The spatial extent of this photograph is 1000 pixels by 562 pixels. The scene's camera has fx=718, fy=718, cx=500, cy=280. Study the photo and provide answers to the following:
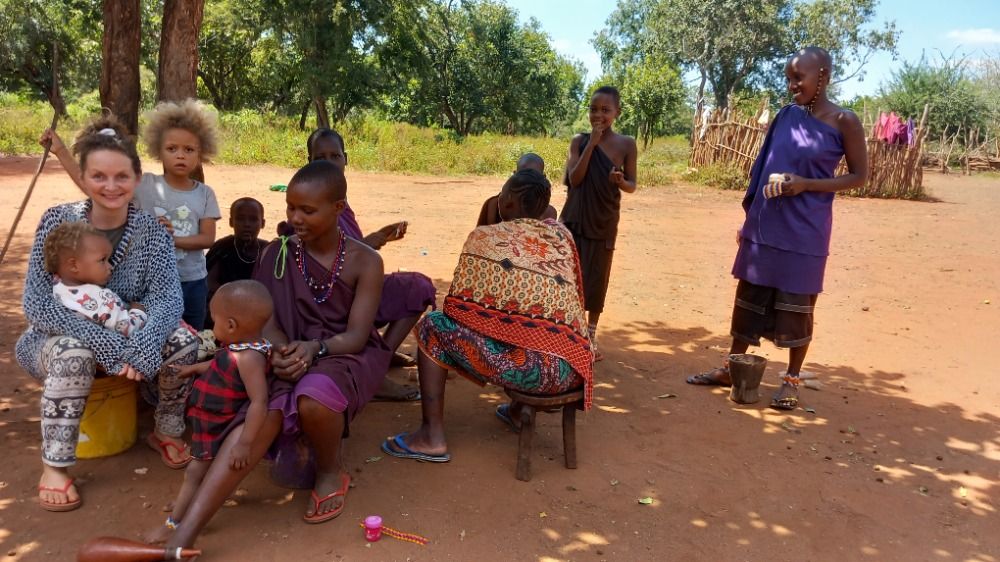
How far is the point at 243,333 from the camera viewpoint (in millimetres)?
2568

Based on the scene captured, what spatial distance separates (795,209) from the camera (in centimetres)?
407

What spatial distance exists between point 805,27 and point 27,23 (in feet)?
105

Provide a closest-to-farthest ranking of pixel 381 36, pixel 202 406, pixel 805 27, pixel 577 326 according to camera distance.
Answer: pixel 202 406 → pixel 577 326 → pixel 381 36 → pixel 805 27

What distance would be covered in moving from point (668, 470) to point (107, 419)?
8.27 feet

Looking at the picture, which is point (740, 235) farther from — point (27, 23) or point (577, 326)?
point (27, 23)

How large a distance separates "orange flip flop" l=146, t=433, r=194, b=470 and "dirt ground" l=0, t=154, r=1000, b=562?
0.05 m

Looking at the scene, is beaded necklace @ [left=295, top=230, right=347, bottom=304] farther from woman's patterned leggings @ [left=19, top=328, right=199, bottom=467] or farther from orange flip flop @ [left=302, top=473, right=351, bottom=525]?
woman's patterned leggings @ [left=19, top=328, right=199, bottom=467]

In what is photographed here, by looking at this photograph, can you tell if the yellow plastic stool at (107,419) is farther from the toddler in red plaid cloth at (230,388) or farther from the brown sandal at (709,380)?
the brown sandal at (709,380)

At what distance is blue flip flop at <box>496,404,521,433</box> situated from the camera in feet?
12.2

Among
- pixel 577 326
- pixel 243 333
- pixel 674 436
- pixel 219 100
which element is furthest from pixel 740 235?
pixel 219 100

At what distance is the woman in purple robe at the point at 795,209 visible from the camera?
→ 392 cm

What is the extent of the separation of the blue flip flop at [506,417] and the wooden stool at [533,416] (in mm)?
429

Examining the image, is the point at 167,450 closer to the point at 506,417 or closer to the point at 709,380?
the point at 506,417

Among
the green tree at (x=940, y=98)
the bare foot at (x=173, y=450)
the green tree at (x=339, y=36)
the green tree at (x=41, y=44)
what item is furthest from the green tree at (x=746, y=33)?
the bare foot at (x=173, y=450)
